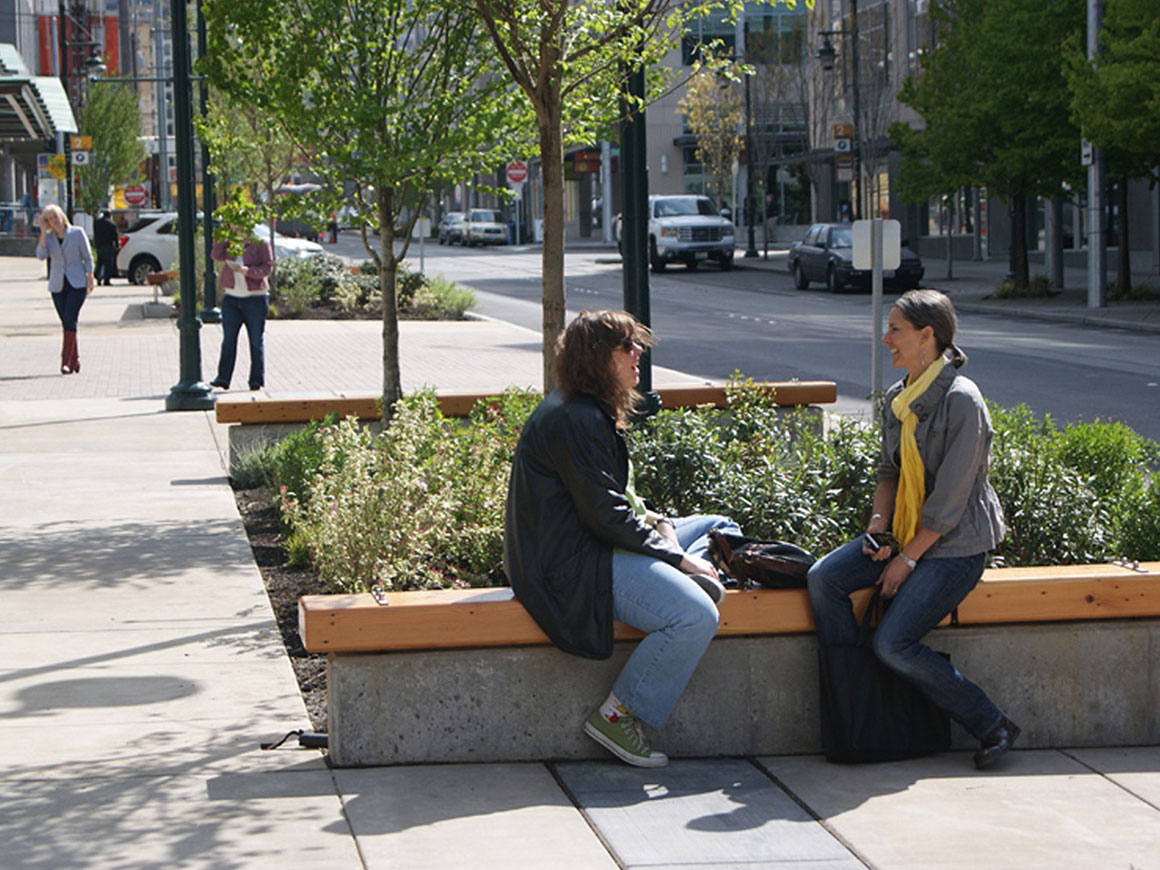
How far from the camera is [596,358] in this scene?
500 centimetres

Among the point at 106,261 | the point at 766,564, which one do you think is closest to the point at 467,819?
the point at 766,564

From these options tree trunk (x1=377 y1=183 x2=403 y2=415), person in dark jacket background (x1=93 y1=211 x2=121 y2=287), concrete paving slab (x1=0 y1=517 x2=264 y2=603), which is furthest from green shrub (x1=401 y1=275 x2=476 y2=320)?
concrete paving slab (x1=0 y1=517 x2=264 y2=603)

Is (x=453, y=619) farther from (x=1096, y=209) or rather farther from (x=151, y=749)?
(x=1096, y=209)

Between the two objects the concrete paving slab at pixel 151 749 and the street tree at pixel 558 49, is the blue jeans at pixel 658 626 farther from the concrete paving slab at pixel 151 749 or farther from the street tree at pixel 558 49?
the street tree at pixel 558 49

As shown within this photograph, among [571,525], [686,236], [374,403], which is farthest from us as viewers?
[686,236]

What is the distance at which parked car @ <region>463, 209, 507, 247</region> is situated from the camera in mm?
72188

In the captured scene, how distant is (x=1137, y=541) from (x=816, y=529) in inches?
49.2

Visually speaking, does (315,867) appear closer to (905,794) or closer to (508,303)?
(905,794)

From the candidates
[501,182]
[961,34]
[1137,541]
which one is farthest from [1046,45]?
[501,182]

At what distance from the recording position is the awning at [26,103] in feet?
108

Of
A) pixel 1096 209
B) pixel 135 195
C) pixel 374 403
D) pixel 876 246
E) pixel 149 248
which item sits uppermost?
pixel 135 195

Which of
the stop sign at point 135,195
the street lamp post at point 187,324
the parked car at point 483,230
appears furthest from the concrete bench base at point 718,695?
the parked car at point 483,230

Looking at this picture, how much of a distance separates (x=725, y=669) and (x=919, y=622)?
25.9 inches

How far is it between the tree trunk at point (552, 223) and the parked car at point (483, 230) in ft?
212
